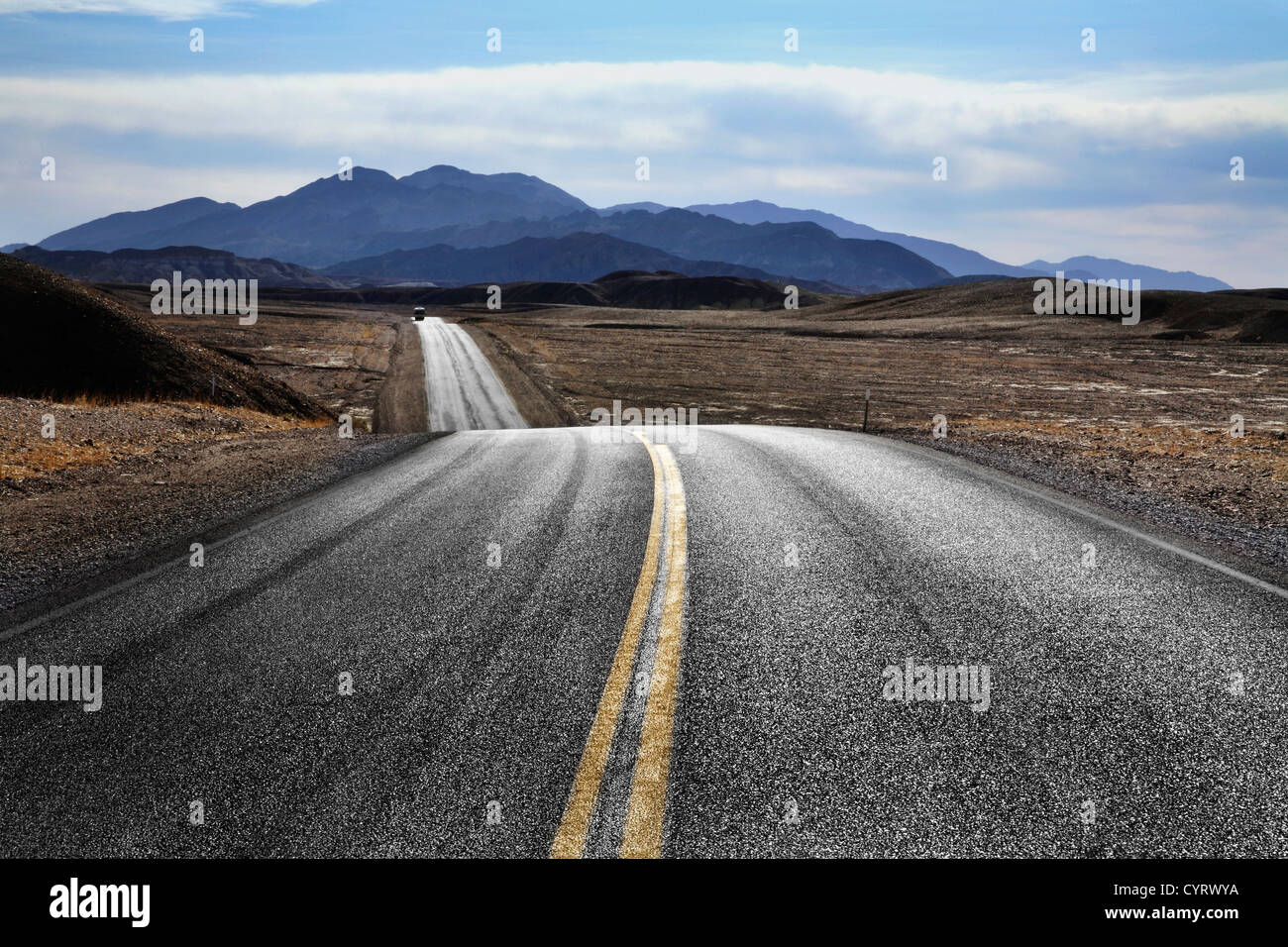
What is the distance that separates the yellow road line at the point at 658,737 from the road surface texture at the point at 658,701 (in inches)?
0.6

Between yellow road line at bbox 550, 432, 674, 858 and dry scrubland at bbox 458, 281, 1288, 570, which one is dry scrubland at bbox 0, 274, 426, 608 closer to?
yellow road line at bbox 550, 432, 674, 858

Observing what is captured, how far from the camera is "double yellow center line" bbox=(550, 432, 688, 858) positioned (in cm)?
303

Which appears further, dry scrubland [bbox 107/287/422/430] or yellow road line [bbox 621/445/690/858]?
dry scrubland [bbox 107/287/422/430]

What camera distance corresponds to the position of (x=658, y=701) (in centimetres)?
409

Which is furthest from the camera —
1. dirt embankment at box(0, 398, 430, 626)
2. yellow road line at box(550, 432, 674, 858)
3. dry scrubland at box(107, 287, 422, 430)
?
dry scrubland at box(107, 287, 422, 430)

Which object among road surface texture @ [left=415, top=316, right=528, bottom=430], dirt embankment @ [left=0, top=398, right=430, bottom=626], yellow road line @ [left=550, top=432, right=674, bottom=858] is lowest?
yellow road line @ [left=550, top=432, right=674, bottom=858]

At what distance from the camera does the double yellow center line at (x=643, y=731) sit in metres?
3.03

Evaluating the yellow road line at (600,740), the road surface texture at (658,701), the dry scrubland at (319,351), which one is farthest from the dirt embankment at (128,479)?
the dry scrubland at (319,351)

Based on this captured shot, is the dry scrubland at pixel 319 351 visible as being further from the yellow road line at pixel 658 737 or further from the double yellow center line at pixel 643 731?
the yellow road line at pixel 658 737

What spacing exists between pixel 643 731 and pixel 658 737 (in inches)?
3.5

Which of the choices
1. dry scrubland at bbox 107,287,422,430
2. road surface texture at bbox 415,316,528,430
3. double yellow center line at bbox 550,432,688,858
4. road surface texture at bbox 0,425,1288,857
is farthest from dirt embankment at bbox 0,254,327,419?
double yellow center line at bbox 550,432,688,858

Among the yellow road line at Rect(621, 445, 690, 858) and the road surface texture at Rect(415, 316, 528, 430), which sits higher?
the road surface texture at Rect(415, 316, 528, 430)

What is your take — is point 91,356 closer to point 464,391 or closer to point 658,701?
point 464,391

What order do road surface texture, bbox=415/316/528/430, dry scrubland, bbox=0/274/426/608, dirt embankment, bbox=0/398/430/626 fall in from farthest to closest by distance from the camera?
road surface texture, bbox=415/316/528/430 → dry scrubland, bbox=0/274/426/608 → dirt embankment, bbox=0/398/430/626
